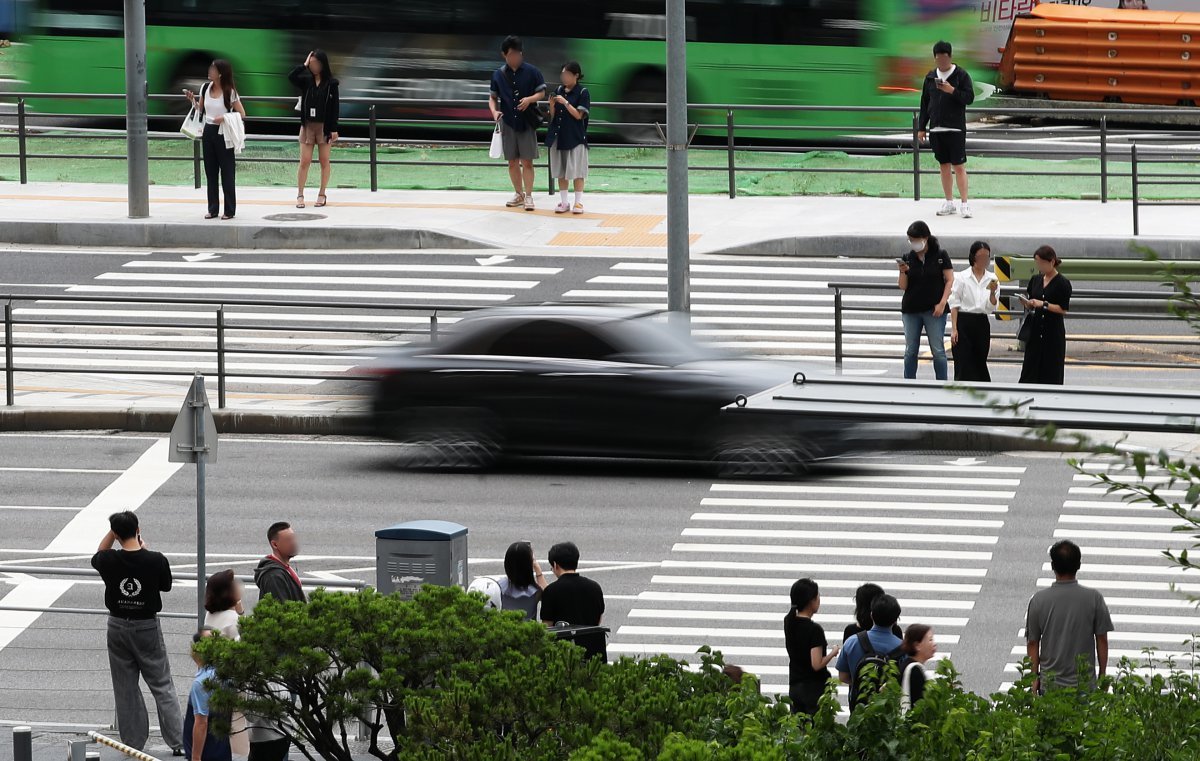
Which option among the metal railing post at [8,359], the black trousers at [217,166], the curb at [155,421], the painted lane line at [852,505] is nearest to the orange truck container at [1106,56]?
the black trousers at [217,166]

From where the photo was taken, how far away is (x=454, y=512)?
16219mm

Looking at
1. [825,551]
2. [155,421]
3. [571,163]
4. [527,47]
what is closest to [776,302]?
[571,163]

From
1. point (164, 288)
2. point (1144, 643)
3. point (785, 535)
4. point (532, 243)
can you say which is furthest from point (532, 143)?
point (1144, 643)

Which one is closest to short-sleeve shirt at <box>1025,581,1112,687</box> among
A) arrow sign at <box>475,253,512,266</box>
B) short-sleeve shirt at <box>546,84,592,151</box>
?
arrow sign at <box>475,253,512,266</box>

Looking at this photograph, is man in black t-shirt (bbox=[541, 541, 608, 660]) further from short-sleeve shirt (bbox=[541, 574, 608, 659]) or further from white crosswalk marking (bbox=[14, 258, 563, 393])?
white crosswalk marking (bbox=[14, 258, 563, 393])

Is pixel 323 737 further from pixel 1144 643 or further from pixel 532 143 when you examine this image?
pixel 532 143

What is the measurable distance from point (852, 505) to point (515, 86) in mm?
11194

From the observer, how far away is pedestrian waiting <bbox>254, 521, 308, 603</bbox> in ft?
36.6

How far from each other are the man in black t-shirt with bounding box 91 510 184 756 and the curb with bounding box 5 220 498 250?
1498cm

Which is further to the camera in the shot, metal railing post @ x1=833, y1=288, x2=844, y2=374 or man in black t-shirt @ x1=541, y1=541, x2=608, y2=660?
metal railing post @ x1=833, y1=288, x2=844, y2=374

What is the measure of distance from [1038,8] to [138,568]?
3034 cm

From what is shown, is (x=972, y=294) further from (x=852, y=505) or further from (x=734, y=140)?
(x=734, y=140)

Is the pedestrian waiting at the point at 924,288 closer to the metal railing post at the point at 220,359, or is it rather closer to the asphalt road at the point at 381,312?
the asphalt road at the point at 381,312

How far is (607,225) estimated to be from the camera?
27.1 m
